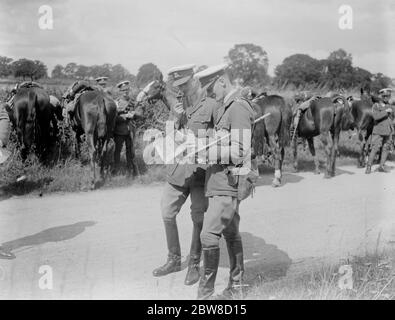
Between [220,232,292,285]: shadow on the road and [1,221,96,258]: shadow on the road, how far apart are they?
72.6 inches

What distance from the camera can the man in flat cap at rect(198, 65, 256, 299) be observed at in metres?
4.52

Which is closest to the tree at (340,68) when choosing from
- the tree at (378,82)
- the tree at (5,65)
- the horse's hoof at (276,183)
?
the tree at (378,82)

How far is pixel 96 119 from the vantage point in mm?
10266

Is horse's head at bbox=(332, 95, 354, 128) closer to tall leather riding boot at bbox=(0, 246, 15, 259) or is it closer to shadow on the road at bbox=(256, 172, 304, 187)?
shadow on the road at bbox=(256, 172, 304, 187)

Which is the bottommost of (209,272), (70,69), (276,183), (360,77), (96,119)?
(276,183)

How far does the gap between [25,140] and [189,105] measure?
5.61 m

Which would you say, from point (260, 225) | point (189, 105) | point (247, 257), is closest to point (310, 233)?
point (260, 225)

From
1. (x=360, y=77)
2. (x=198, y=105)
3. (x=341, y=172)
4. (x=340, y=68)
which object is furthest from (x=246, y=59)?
(x=360, y=77)

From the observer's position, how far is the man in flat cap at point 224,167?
452 cm

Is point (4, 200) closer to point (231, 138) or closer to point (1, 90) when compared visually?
point (1, 90)

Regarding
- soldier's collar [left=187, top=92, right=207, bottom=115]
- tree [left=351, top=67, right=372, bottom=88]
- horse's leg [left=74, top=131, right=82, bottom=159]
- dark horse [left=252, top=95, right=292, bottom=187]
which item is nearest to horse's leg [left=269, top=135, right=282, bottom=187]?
dark horse [left=252, top=95, right=292, bottom=187]

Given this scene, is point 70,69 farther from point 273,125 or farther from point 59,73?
point 273,125

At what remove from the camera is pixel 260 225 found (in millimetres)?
7441

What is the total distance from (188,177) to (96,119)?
5341 mm
